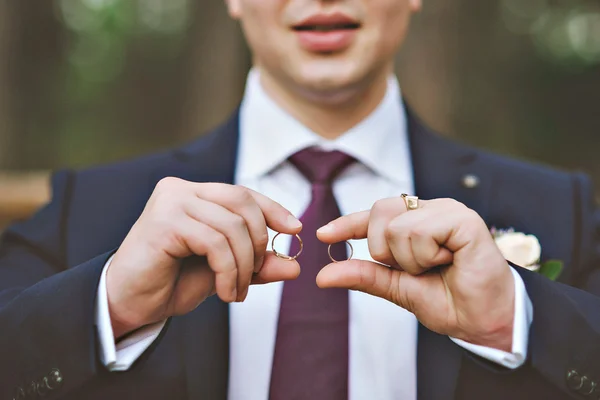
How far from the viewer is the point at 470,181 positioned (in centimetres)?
141

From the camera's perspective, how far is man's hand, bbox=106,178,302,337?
3.08 ft

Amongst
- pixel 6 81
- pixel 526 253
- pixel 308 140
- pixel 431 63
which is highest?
pixel 308 140

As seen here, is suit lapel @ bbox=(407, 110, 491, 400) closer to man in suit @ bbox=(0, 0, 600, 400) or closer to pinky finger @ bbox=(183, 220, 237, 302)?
man in suit @ bbox=(0, 0, 600, 400)

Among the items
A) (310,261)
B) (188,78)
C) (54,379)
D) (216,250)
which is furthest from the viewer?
(188,78)

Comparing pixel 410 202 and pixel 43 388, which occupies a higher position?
pixel 410 202

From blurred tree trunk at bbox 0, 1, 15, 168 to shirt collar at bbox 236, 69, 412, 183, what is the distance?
1644 millimetres

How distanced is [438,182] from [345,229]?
471mm

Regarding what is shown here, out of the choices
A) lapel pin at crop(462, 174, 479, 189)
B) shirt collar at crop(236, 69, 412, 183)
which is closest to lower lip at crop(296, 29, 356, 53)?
shirt collar at crop(236, 69, 412, 183)

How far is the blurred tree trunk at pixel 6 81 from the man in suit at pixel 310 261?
1.52 meters

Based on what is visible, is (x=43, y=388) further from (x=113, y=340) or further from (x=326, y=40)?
(x=326, y=40)

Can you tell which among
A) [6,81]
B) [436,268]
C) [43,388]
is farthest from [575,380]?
[6,81]

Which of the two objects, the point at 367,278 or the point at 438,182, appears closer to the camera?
the point at 367,278

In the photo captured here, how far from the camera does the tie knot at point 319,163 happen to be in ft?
4.47

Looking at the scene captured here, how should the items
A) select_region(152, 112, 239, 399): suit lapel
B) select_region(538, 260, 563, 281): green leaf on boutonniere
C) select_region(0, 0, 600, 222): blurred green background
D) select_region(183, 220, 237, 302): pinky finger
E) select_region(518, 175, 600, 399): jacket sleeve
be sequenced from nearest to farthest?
select_region(183, 220, 237, 302): pinky finger, select_region(518, 175, 600, 399): jacket sleeve, select_region(152, 112, 239, 399): suit lapel, select_region(538, 260, 563, 281): green leaf on boutonniere, select_region(0, 0, 600, 222): blurred green background
